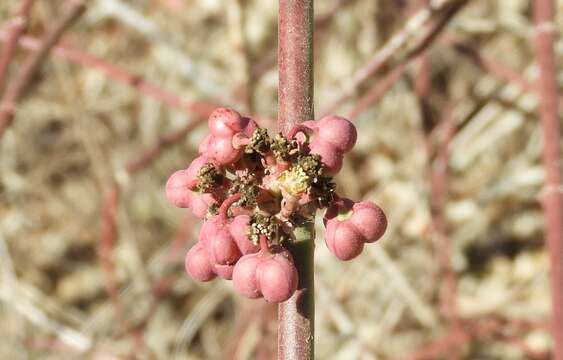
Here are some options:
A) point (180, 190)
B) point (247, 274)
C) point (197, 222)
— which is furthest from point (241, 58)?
point (247, 274)

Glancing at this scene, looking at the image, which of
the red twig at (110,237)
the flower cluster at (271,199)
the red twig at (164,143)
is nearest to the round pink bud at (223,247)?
the flower cluster at (271,199)

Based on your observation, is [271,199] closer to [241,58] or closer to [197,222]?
[241,58]

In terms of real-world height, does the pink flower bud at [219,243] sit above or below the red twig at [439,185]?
below

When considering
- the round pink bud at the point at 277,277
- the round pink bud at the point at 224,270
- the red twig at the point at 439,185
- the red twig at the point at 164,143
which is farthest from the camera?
the red twig at the point at 439,185

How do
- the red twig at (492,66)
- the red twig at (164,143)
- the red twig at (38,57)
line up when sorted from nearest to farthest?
the red twig at (38,57) → the red twig at (492,66) → the red twig at (164,143)

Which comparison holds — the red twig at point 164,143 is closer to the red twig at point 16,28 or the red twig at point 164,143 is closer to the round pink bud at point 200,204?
the red twig at point 16,28

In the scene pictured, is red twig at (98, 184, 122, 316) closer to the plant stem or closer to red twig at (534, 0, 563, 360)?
red twig at (534, 0, 563, 360)

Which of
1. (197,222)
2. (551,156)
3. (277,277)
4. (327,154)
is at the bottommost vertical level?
(277,277)

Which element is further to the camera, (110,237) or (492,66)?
(110,237)
